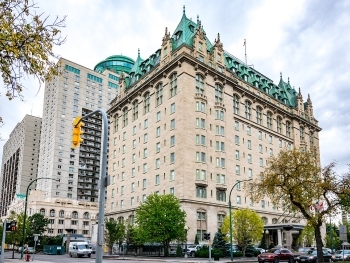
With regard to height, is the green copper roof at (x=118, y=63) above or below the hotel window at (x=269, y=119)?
above

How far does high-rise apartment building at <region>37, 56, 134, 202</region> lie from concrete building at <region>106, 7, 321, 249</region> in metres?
38.1

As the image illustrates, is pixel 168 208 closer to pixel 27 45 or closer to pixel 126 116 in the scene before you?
pixel 126 116

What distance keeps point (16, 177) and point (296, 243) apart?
396 ft

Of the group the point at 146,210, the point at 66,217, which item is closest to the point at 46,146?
the point at 66,217

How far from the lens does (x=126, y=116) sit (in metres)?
78.7

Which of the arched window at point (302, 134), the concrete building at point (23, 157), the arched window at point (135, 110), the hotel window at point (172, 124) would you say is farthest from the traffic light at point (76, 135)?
the concrete building at point (23, 157)

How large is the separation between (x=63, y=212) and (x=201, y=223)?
204 ft

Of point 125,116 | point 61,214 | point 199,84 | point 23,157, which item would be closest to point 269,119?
point 199,84

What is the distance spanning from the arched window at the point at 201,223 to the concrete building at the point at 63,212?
56224 mm

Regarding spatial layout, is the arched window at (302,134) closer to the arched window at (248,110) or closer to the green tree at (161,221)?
the arched window at (248,110)

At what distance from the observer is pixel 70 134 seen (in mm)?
116875

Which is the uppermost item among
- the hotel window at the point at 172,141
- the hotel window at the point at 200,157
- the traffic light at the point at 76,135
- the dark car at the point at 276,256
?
the hotel window at the point at 172,141

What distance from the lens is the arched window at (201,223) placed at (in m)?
56.8

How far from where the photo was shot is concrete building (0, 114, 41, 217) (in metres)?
141
